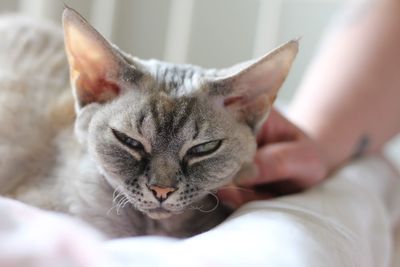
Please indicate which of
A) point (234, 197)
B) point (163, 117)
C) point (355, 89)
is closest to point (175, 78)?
point (163, 117)

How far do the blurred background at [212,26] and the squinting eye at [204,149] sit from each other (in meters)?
1.22

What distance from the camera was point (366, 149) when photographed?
3.93 feet

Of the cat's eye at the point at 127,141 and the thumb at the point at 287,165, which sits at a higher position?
the cat's eye at the point at 127,141

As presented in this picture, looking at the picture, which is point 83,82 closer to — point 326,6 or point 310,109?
point 310,109

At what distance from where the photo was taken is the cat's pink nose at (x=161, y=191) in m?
0.65

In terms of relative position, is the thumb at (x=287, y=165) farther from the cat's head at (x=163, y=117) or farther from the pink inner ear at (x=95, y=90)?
→ the pink inner ear at (x=95, y=90)

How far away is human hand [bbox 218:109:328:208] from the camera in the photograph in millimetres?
803

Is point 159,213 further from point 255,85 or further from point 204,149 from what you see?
point 255,85

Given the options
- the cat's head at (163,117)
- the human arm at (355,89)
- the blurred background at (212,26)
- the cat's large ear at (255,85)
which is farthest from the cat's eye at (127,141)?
the blurred background at (212,26)

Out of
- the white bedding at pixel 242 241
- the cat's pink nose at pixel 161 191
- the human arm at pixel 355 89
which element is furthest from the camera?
the human arm at pixel 355 89

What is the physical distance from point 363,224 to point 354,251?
0.16 meters

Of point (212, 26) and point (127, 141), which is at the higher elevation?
point (127, 141)

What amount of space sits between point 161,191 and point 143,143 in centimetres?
6

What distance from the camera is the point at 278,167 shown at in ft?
2.78
